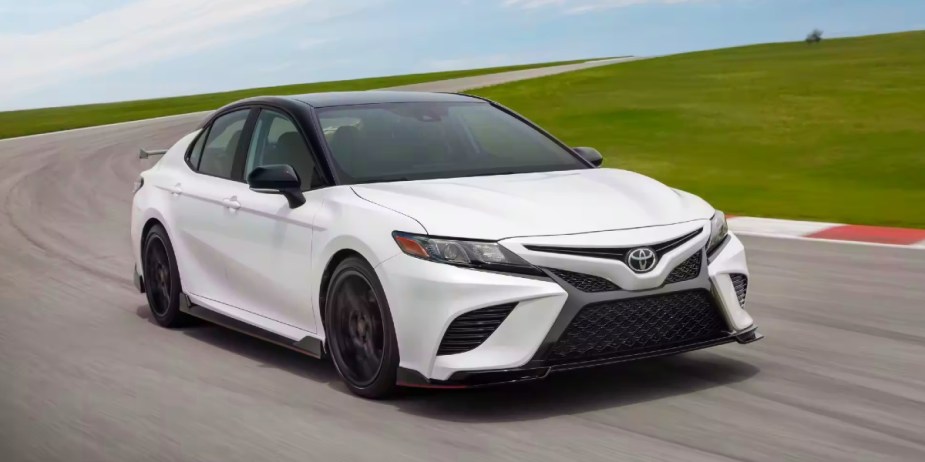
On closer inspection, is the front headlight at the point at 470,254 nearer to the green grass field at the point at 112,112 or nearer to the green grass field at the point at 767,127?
the green grass field at the point at 767,127

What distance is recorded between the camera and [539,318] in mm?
5445

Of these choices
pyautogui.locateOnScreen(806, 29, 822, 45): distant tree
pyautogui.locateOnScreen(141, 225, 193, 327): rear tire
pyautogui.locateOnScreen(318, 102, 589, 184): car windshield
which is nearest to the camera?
pyautogui.locateOnScreen(318, 102, 589, 184): car windshield

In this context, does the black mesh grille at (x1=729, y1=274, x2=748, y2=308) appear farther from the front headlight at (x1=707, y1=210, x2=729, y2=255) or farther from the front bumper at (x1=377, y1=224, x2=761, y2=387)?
the front bumper at (x1=377, y1=224, x2=761, y2=387)

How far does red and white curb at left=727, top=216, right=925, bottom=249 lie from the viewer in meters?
10.8

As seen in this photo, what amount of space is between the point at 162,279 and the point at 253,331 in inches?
60.0

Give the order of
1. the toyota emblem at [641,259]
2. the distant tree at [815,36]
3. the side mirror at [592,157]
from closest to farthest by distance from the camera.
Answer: the toyota emblem at [641,259] < the side mirror at [592,157] < the distant tree at [815,36]

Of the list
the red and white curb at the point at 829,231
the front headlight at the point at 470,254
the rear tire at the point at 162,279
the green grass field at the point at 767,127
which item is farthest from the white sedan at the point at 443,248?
the green grass field at the point at 767,127

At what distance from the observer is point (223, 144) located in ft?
25.9

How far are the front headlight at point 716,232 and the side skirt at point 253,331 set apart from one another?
186 centimetres

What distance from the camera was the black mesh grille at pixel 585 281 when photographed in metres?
5.47

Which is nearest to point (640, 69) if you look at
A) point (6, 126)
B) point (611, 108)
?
point (611, 108)

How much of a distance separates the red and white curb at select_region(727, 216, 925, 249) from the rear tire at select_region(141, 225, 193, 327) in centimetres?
529

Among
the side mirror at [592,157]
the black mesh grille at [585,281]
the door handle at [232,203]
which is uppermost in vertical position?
the side mirror at [592,157]

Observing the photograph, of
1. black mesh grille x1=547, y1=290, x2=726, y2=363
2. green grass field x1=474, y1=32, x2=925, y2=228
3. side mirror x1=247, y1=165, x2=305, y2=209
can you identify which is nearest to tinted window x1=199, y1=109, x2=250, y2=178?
side mirror x1=247, y1=165, x2=305, y2=209
